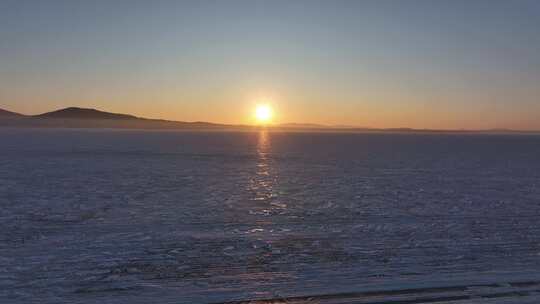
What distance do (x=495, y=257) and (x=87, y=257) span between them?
4.89 m

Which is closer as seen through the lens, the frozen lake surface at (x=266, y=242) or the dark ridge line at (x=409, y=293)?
the dark ridge line at (x=409, y=293)

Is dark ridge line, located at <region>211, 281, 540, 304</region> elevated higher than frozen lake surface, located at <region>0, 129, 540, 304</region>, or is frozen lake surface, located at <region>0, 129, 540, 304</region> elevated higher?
dark ridge line, located at <region>211, 281, 540, 304</region>

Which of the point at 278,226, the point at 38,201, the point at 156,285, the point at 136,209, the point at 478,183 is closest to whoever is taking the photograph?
the point at 156,285

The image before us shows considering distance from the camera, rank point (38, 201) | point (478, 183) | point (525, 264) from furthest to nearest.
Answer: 1. point (478, 183)
2. point (38, 201)
3. point (525, 264)

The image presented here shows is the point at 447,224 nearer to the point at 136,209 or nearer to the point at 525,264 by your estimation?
the point at 525,264

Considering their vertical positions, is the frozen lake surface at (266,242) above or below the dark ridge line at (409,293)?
below

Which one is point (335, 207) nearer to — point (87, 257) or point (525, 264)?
point (525, 264)

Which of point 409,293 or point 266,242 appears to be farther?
point 266,242

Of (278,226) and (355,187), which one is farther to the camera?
(355,187)

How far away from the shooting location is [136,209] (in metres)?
9.34

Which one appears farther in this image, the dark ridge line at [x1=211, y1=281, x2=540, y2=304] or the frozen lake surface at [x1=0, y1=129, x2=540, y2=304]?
the frozen lake surface at [x1=0, y1=129, x2=540, y2=304]

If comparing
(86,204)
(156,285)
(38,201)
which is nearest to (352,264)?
(156,285)

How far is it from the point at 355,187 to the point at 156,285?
334 inches

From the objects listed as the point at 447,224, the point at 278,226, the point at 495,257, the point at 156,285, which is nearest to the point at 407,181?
the point at 447,224
